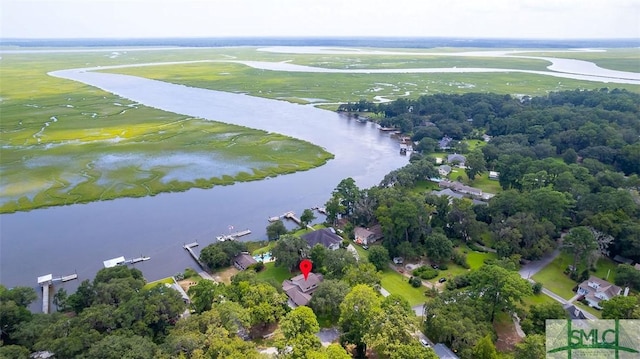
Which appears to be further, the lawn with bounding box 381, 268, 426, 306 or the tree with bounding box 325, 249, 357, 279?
the tree with bounding box 325, 249, 357, 279

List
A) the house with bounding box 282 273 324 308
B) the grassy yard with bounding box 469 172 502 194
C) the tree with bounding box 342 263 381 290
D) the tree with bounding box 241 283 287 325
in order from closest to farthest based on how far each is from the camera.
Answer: the tree with bounding box 241 283 287 325
the tree with bounding box 342 263 381 290
the house with bounding box 282 273 324 308
the grassy yard with bounding box 469 172 502 194

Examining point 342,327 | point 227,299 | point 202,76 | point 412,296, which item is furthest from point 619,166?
point 202,76

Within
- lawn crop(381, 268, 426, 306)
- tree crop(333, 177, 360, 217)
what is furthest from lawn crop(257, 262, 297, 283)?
tree crop(333, 177, 360, 217)

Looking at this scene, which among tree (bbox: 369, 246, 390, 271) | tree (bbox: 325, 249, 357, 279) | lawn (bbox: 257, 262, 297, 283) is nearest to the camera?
tree (bbox: 325, 249, 357, 279)

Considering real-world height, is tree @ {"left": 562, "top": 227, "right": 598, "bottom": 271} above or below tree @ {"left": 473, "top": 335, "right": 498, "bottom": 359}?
above

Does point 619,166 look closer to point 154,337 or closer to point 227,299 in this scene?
point 227,299

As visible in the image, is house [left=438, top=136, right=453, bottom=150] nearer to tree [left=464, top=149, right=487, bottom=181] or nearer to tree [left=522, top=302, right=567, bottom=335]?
tree [left=464, top=149, right=487, bottom=181]

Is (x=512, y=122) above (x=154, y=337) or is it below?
above

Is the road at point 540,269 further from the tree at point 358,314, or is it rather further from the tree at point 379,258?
the tree at point 358,314
